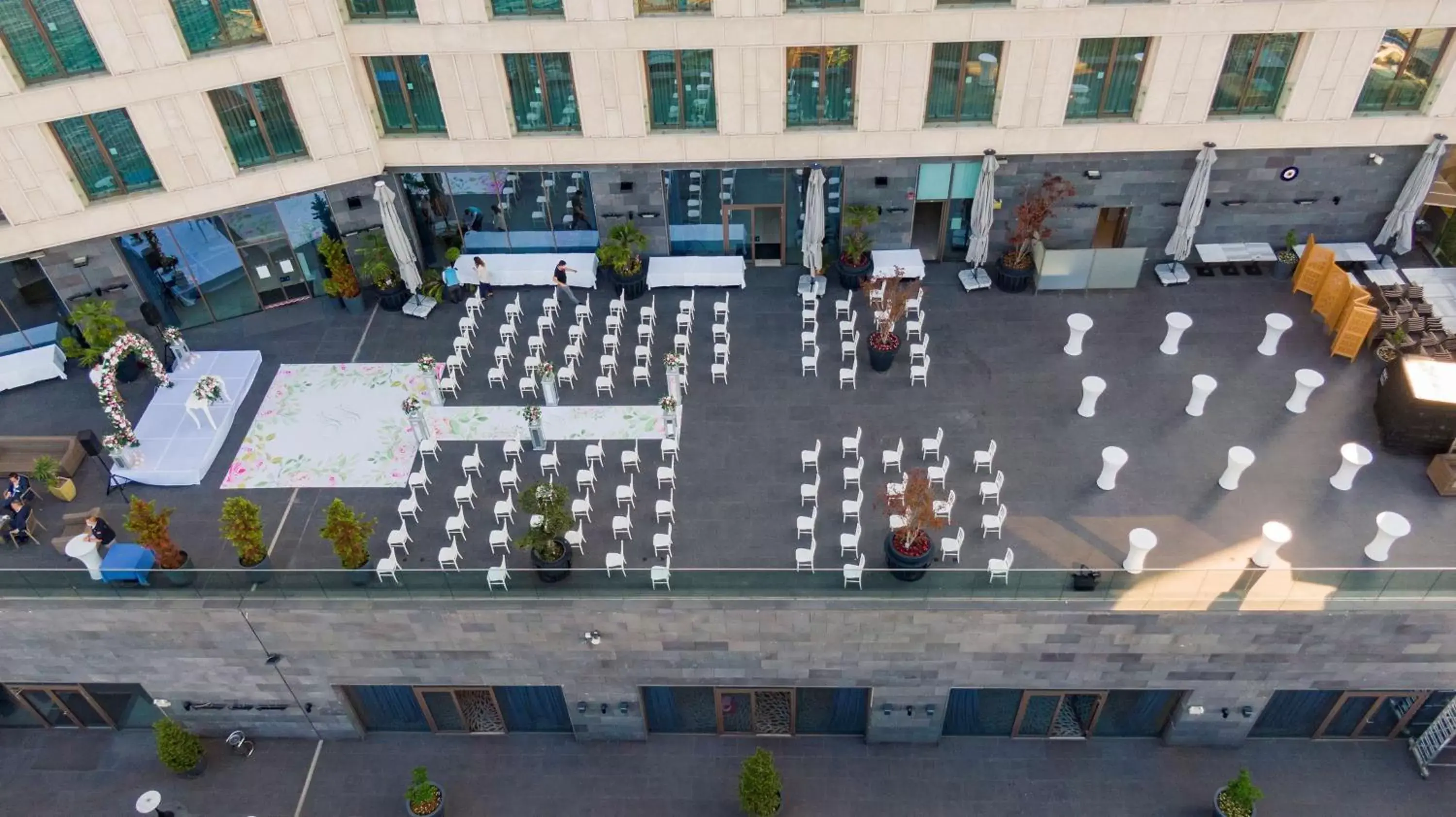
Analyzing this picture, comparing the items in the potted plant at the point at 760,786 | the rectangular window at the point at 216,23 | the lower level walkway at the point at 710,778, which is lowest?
the lower level walkway at the point at 710,778

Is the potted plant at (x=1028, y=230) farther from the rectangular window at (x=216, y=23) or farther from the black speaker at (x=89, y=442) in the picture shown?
the black speaker at (x=89, y=442)

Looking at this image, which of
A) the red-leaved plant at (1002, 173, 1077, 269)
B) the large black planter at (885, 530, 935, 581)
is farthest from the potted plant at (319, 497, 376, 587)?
the red-leaved plant at (1002, 173, 1077, 269)

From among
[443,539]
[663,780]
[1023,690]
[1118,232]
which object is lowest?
[663,780]

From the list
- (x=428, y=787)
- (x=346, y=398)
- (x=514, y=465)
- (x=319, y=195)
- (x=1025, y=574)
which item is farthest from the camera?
(x=319, y=195)

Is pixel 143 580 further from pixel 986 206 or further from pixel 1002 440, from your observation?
pixel 986 206

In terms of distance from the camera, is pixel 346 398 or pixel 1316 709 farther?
pixel 346 398

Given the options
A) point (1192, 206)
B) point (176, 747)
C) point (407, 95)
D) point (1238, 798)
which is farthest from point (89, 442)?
point (1192, 206)

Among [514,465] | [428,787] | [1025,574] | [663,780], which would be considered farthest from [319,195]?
[1025,574]

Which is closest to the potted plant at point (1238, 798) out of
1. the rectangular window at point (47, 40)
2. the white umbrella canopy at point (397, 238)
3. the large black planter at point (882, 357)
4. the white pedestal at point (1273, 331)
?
the white pedestal at point (1273, 331)
